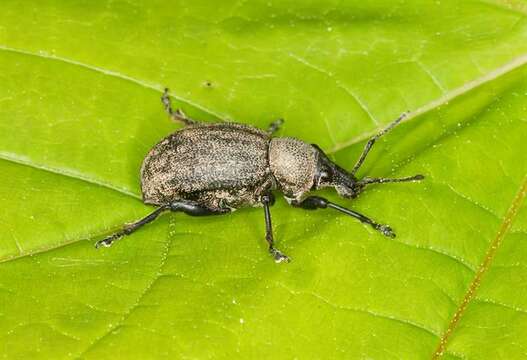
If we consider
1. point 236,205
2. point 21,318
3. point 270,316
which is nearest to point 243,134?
point 236,205

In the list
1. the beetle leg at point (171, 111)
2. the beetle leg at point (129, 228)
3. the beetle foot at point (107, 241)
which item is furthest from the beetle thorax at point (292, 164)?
the beetle foot at point (107, 241)

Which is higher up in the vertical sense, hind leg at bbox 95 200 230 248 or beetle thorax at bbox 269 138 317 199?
beetle thorax at bbox 269 138 317 199

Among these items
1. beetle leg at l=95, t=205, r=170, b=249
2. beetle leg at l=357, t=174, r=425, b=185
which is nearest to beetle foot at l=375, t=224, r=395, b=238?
beetle leg at l=357, t=174, r=425, b=185

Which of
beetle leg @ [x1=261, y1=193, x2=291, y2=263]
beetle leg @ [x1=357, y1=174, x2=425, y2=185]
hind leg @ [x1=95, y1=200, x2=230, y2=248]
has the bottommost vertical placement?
hind leg @ [x1=95, y1=200, x2=230, y2=248]

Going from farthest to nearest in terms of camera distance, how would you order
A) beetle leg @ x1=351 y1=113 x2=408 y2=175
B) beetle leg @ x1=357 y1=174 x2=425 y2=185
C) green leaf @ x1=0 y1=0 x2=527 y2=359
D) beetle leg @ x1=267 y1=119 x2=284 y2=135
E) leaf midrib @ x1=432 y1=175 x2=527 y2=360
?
beetle leg @ x1=267 y1=119 x2=284 y2=135, beetle leg @ x1=351 y1=113 x2=408 y2=175, beetle leg @ x1=357 y1=174 x2=425 y2=185, green leaf @ x1=0 y1=0 x2=527 y2=359, leaf midrib @ x1=432 y1=175 x2=527 y2=360

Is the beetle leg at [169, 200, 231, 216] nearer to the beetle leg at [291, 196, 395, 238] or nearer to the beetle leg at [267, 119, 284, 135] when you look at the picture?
the beetle leg at [291, 196, 395, 238]

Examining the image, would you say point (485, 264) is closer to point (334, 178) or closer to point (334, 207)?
point (334, 207)

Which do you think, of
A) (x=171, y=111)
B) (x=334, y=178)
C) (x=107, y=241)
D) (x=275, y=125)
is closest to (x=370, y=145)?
(x=334, y=178)
